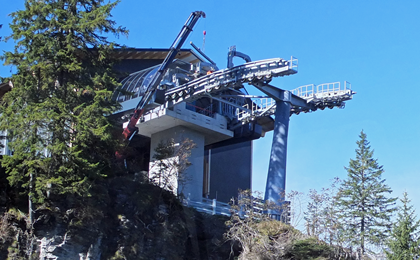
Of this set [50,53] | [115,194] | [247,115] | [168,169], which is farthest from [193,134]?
[50,53]

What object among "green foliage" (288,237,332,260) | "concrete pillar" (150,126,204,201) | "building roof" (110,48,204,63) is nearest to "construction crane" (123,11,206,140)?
"concrete pillar" (150,126,204,201)

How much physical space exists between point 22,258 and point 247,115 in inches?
660

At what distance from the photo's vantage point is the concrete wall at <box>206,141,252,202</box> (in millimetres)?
36812

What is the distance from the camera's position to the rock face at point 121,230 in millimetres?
22266

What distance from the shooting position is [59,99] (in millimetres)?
23688

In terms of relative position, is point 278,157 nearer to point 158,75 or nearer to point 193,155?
point 193,155

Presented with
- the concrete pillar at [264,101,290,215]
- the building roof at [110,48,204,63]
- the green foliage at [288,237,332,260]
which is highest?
the building roof at [110,48,204,63]

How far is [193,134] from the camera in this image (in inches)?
1344

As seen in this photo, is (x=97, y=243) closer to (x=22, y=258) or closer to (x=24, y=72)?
(x=22, y=258)

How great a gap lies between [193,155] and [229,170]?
5.00m

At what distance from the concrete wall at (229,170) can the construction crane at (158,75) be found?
20.3 feet

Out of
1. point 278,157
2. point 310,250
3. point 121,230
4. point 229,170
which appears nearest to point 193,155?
point 229,170

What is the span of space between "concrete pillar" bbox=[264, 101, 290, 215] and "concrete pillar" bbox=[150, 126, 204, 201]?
4.43 m

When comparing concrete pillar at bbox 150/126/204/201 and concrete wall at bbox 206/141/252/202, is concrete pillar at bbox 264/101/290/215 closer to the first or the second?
concrete pillar at bbox 150/126/204/201
